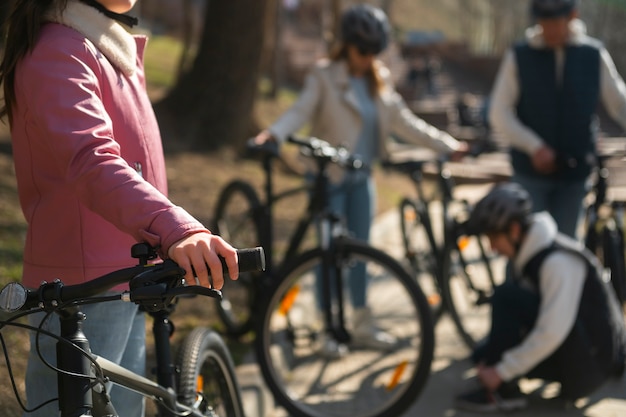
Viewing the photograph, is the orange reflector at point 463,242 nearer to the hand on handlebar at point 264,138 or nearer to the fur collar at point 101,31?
the hand on handlebar at point 264,138

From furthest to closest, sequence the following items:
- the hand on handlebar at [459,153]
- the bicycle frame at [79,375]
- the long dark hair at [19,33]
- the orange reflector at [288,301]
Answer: the hand on handlebar at [459,153]
the orange reflector at [288,301]
the long dark hair at [19,33]
the bicycle frame at [79,375]

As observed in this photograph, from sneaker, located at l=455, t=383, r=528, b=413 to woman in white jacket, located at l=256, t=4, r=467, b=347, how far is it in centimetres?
73

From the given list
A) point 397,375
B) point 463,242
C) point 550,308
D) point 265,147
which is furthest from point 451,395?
point 265,147

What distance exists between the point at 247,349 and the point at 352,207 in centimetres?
96

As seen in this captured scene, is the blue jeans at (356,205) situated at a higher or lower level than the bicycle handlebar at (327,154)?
lower

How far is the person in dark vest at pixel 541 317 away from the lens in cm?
499

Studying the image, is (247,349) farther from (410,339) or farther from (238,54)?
(238,54)

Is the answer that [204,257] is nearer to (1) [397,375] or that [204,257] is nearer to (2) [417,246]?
(1) [397,375]

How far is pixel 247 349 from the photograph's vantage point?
6055 mm

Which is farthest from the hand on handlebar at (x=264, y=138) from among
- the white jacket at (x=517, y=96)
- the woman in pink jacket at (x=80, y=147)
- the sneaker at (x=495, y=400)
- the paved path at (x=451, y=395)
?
the woman in pink jacket at (x=80, y=147)

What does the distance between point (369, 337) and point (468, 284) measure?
88cm

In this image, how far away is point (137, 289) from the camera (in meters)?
2.19

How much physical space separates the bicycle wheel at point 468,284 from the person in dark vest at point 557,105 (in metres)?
0.50

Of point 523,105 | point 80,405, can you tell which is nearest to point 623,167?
point 523,105
